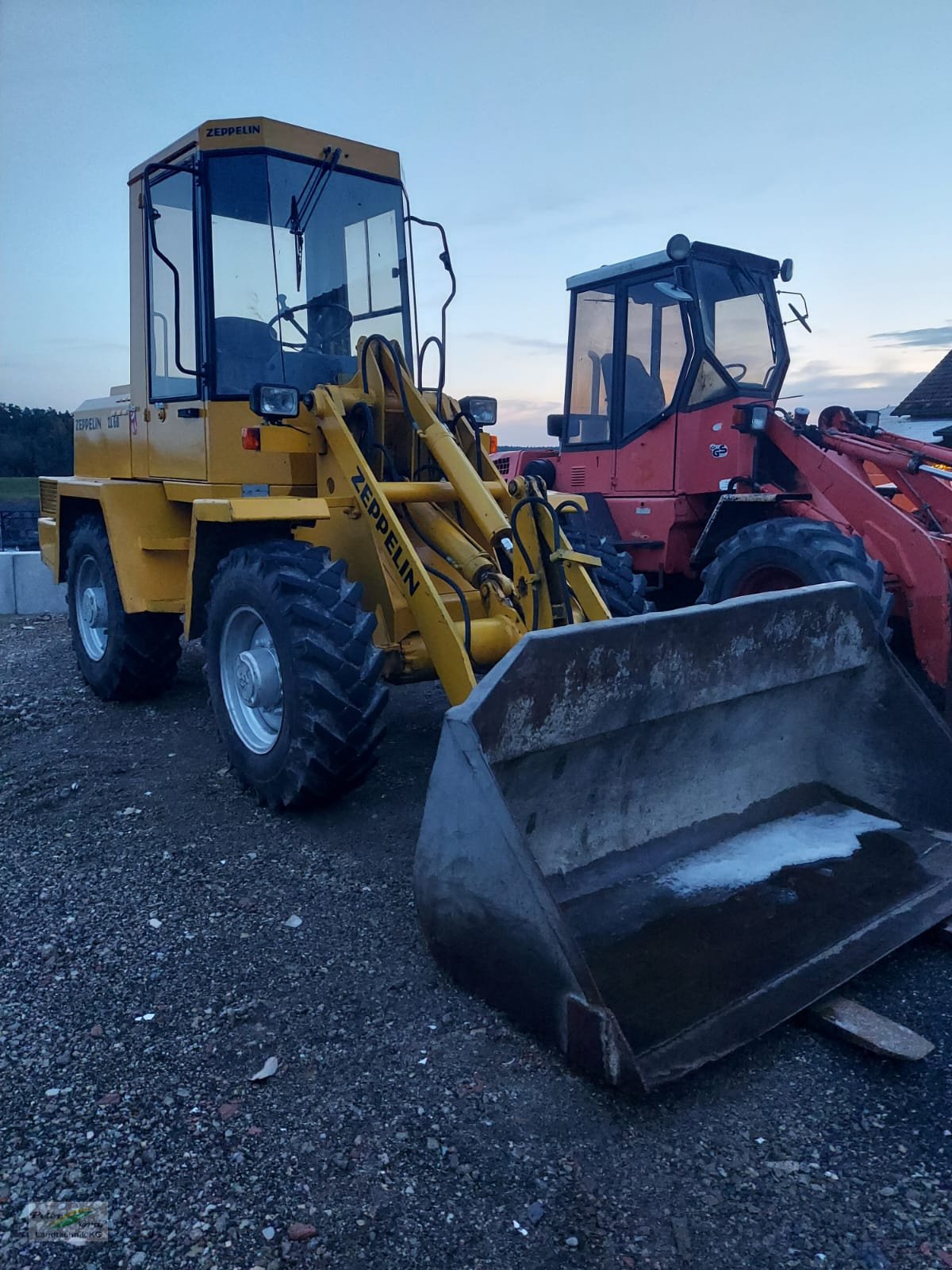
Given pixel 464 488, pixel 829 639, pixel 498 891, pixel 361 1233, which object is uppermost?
pixel 464 488

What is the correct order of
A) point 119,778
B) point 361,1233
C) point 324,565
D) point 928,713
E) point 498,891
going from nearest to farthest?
point 361,1233 < point 498,891 < point 928,713 < point 324,565 < point 119,778

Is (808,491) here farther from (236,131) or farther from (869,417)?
(236,131)

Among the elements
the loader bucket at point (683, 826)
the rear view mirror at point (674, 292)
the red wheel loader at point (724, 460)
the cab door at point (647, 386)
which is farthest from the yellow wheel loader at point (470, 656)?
the rear view mirror at point (674, 292)

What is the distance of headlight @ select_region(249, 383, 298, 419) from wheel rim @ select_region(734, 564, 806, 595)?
3109 mm

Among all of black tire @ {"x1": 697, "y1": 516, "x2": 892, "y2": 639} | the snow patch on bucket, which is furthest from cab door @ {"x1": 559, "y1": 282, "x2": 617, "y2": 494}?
the snow patch on bucket

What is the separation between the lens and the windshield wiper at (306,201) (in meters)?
4.98

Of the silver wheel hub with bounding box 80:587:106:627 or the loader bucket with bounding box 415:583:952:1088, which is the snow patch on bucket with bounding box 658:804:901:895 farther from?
the silver wheel hub with bounding box 80:587:106:627

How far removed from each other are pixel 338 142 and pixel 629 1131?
493 cm

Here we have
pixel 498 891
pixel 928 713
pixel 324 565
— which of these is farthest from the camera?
pixel 324 565

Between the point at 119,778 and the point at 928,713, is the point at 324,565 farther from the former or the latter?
the point at 928,713

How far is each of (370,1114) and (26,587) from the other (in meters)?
9.35

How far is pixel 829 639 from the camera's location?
379cm

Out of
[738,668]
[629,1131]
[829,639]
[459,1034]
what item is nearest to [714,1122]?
[629,1131]

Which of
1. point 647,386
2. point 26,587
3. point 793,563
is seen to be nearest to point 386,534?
point 793,563
